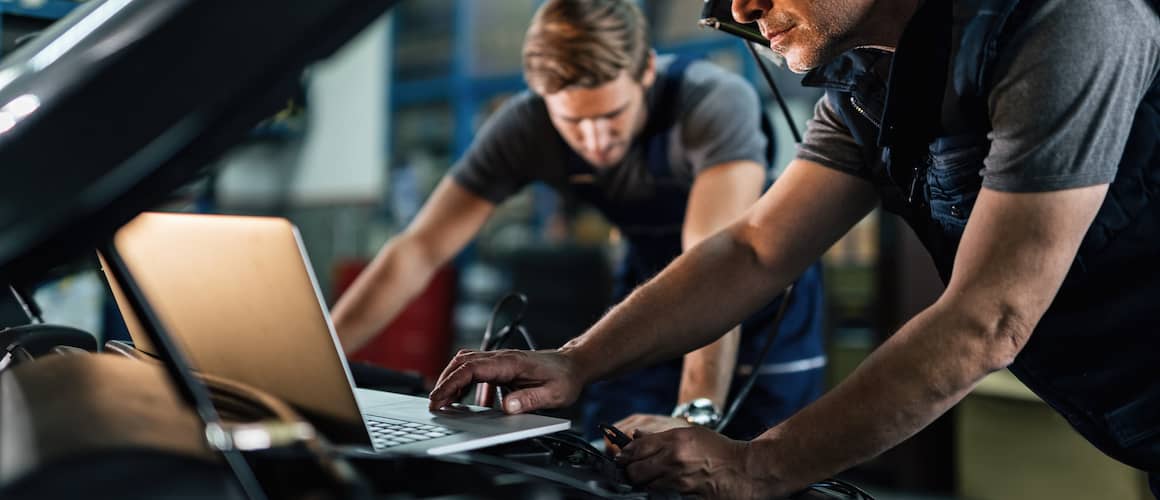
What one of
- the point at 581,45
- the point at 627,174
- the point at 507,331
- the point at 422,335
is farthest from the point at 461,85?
the point at 507,331

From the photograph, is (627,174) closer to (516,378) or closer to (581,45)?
(581,45)

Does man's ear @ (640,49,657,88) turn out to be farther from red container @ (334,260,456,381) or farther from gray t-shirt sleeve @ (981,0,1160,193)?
red container @ (334,260,456,381)

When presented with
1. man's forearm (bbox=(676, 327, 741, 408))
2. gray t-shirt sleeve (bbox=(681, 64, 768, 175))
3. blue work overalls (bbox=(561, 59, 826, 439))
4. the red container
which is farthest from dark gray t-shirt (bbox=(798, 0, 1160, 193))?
the red container

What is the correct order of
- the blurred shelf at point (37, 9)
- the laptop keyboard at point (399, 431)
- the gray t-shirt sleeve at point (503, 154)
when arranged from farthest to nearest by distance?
the gray t-shirt sleeve at point (503, 154) → the blurred shelf at point (37, 9) → the laptop keyboard at point (399, 431)

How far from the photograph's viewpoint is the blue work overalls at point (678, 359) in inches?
74.4

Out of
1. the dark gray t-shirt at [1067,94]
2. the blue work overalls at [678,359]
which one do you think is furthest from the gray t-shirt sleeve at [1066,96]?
the blue work overalls at [678,359]

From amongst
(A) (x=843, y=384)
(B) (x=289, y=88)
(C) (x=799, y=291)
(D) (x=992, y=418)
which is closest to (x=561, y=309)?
(D) (x=992, y=418)

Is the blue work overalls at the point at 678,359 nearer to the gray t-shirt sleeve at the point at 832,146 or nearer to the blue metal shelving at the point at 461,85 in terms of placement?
the gray t-shirt sleeve at the point at 832,146

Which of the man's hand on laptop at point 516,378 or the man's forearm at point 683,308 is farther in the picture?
the man's forearm at point 683,308

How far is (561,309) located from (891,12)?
3.64 meters

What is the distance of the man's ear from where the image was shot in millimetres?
1882

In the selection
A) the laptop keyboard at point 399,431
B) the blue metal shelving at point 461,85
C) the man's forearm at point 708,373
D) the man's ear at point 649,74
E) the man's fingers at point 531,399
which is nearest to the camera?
the laptop keyboard at point 399,431

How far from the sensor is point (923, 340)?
2.57 feet

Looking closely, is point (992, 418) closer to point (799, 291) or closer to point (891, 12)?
point (799, 291)
